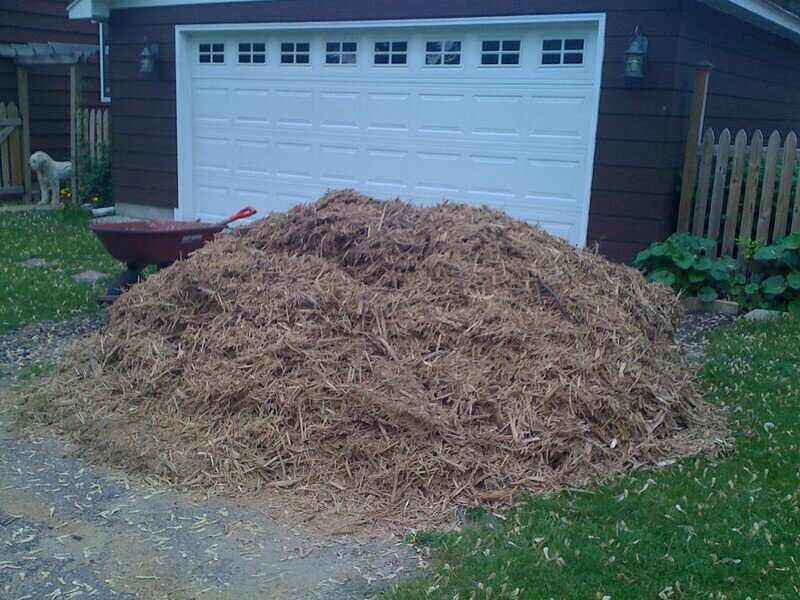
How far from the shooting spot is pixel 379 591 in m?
3.47

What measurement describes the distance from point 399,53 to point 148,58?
413cm

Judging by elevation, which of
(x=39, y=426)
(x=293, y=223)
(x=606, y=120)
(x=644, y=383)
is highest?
(x=606, y=120)

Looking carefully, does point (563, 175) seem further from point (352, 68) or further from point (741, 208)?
point (352, 68)

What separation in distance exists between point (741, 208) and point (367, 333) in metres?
5.23

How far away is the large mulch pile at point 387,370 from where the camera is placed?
444 centimetres

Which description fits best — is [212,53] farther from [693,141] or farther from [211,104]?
[693,141]

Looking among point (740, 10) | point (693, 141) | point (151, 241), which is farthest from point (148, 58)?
point (740, 10)

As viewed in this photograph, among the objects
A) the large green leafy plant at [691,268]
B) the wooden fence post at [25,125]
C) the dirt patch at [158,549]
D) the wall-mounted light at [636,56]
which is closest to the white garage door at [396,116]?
the wall-mounted light at [636,56]

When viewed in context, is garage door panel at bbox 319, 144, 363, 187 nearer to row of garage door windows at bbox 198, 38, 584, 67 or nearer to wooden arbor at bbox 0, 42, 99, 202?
row of garage door windows at bbox 198, 38, 584, 67

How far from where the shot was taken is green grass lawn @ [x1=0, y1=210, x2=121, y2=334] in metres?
7.75

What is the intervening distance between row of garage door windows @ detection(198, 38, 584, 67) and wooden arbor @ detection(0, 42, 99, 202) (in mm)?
2955

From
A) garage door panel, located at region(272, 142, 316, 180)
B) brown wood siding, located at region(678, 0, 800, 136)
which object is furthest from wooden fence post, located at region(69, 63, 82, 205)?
brown wood siding, located at region(678, 0, 800, 136)

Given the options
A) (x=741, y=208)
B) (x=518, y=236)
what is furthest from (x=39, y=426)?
(x=741, y=208)

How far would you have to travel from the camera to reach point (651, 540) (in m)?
3.81
